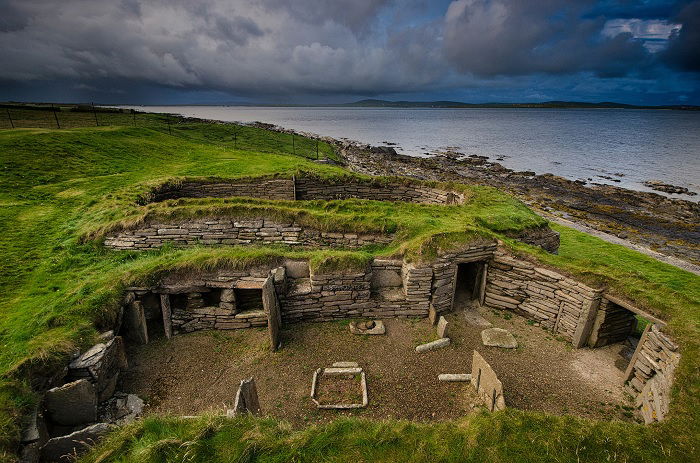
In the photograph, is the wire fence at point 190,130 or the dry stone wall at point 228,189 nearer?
the dry stone wall at point 228,189

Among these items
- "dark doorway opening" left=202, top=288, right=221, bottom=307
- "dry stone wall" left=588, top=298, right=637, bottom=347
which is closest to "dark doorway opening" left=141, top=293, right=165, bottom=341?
"dark doorway opening" left=202, top=288, right=221, bottom=307

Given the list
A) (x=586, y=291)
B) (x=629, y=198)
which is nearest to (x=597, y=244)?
(x=586, y=291)

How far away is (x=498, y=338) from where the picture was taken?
10180 mm

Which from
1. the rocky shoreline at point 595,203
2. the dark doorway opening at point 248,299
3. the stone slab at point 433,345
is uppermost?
the dark doorway opening at point 248,299

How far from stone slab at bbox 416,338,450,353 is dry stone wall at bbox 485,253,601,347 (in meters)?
2.87

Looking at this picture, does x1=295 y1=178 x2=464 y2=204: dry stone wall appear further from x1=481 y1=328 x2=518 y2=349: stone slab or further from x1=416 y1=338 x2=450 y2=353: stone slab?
x1=416 y1=338 x2=450 y2=353: stone slab

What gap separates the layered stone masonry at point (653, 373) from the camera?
23.5 feet

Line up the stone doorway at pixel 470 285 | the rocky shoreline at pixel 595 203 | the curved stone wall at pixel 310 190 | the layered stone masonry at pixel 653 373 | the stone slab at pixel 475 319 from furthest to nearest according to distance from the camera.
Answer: the rocky shoreline at pixel 595 203
the curved stone wall at pixel 310 190
the stone doorway at pixel 470 285
the stone slab at pixel 475 319
the layered stone masonry at pixel 653 373

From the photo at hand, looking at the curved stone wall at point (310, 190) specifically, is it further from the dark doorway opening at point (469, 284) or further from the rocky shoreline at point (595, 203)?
the rocky shoreline at point (595, 203)

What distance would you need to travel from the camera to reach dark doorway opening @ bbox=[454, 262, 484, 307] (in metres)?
11.9

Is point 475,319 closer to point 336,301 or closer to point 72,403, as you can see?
point 336,301

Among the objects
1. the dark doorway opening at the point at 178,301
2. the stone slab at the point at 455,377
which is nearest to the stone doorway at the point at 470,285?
the stone slab at the point at 455,377

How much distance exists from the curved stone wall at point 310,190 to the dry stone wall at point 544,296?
717 cm

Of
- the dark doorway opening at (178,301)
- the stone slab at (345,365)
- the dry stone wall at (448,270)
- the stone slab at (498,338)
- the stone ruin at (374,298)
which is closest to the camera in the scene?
the stone slab at (345,365)
